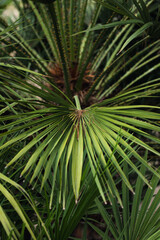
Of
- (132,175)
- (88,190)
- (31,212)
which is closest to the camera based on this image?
(88,190)

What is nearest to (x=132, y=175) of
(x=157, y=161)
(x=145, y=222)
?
(x=157, y=161)

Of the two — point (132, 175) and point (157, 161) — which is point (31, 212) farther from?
point (157, 161)

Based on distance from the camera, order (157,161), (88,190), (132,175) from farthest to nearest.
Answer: (157,161)
(132,175)
(88,190)

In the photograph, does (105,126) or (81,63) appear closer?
(105,126)

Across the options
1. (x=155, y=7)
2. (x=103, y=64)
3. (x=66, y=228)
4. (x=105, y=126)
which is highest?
(x=155, y=7)

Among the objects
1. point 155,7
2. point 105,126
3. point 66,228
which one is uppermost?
point 155,7

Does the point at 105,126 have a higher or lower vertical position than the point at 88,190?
higher

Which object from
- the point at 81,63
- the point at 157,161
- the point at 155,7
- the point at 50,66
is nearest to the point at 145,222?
the point at 157,161

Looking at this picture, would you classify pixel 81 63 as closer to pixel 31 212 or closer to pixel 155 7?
pixel 155 7

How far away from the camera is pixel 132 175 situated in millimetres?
1102

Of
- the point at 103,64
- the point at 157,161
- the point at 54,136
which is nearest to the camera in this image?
the point at 54,136

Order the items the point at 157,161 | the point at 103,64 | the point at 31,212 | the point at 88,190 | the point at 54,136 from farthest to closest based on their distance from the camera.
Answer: the point at 103,64, the point at 157,161, the point at 31,212, the point at 54,136, the point at 88,190

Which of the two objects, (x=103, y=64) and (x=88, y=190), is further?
(x=103, y=64)

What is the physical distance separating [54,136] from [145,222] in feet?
1.05
